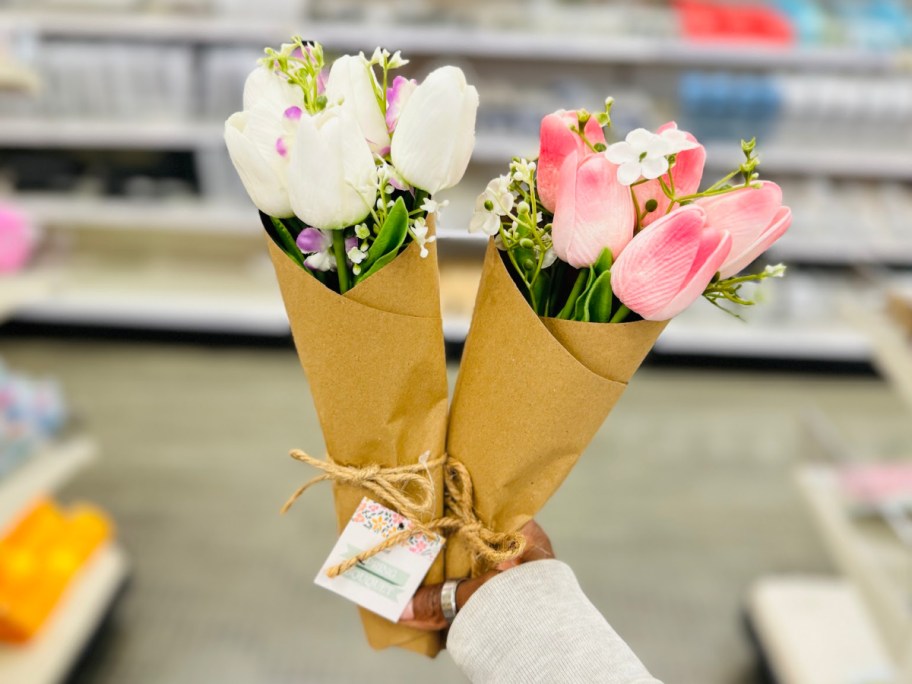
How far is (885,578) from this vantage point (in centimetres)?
160

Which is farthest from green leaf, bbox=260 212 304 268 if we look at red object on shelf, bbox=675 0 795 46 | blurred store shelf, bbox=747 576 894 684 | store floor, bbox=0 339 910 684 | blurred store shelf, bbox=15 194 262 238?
red object on shelf, bbox=675 0 795 46

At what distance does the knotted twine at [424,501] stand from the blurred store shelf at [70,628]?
146 centimetres

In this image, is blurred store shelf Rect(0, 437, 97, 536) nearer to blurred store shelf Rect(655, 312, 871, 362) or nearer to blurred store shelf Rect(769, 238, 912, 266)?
blurred store shelf Rect(655, 312, 871, 362)

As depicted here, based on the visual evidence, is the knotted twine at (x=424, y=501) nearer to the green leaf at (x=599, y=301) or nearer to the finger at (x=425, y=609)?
the finger at (x=425, y=609)

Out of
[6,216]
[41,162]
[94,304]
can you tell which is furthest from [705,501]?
[41,162]

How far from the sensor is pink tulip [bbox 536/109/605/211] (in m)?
0.55

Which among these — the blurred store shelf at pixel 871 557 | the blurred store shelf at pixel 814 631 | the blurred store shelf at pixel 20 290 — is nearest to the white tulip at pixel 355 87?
the blurred store shelf at pixel 20 290

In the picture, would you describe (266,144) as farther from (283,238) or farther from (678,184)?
(678,184)

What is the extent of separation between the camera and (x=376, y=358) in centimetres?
59

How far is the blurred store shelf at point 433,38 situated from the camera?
3264 mm

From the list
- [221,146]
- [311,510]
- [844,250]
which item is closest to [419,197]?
[311,510]

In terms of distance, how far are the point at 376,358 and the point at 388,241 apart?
10 centimetres

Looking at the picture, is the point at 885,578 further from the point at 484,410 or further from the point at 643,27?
the point at 643,27

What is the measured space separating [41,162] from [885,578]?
12.4 feet
